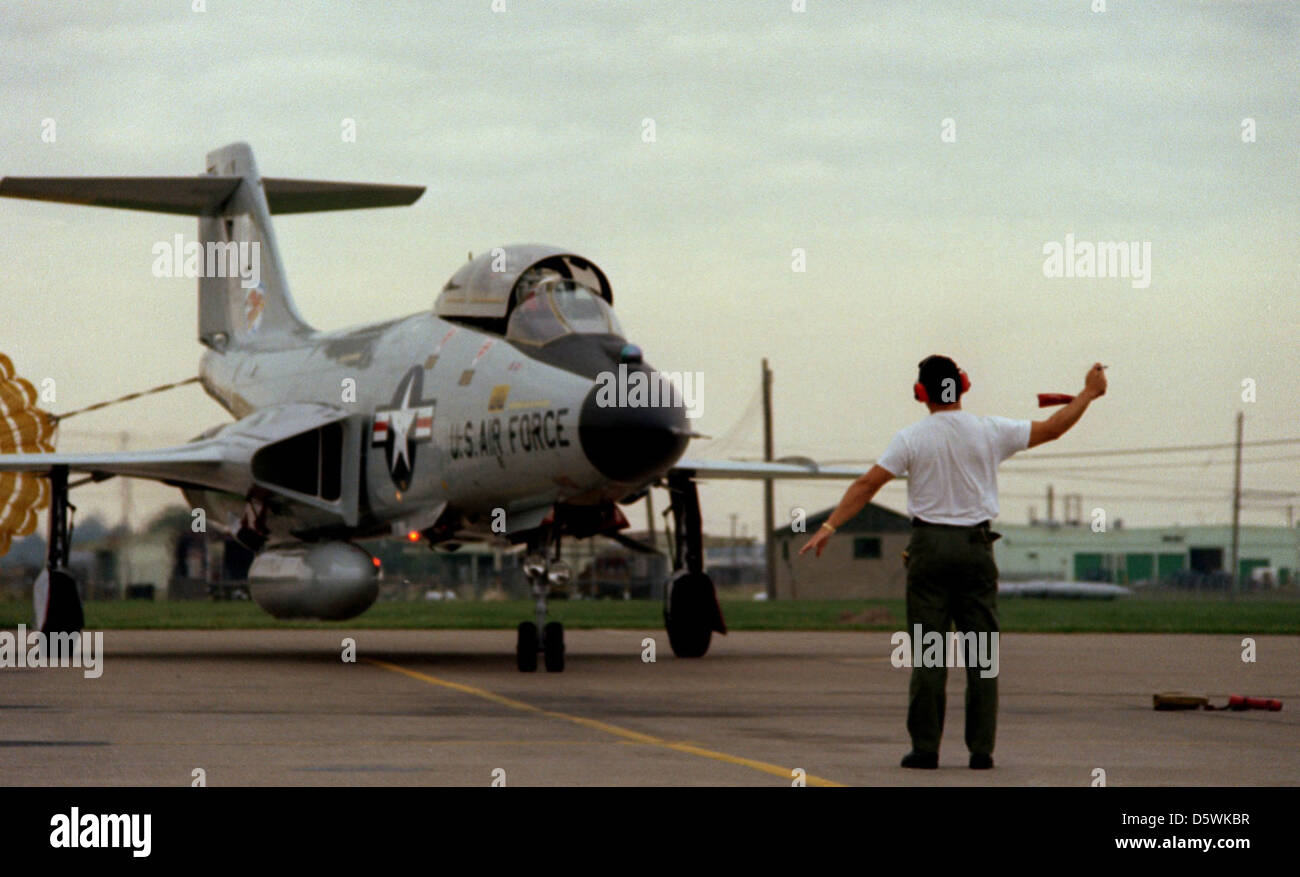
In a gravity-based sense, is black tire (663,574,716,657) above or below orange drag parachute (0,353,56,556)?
below

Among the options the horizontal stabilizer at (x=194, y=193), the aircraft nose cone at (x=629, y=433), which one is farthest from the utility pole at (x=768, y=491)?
the aircraft nose cone at (x=629, y=433)

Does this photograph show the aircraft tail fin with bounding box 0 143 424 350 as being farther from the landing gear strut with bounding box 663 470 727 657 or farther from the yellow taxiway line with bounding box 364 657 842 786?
the yellow taxiway line with bounding box 364 657 842 786

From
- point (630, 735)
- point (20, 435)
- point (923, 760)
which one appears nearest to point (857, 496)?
point (923, 760)

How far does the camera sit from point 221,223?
27.5m

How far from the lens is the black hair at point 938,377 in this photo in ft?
30.5

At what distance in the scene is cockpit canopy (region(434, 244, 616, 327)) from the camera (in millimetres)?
18203

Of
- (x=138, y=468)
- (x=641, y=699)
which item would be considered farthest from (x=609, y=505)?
(x=138, y=468)

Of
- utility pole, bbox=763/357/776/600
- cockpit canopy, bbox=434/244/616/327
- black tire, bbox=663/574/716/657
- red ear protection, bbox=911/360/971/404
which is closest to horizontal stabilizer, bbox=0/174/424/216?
cockpit canopy, bbox=434/244/616/327

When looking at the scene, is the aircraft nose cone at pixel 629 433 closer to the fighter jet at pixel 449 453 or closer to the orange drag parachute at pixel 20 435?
the fighter jet at pixel 449 453

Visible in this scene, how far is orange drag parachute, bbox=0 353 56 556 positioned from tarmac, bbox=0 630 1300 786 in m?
5.94

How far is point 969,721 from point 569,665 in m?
10.2

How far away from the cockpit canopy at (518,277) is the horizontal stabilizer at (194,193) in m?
9.12
